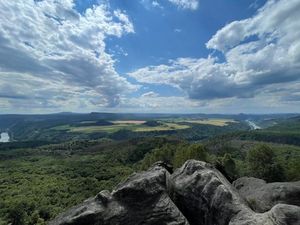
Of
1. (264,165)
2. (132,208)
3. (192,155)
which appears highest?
(132,208)

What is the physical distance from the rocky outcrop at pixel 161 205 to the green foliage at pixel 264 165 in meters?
72.7

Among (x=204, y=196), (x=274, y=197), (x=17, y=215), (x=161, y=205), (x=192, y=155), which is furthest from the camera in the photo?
(x=17, y=215)

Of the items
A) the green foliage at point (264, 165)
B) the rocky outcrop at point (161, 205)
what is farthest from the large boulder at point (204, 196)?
the green foliage at point (264, 165)

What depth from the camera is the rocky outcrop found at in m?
25.0

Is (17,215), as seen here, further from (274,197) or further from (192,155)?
(274,197)

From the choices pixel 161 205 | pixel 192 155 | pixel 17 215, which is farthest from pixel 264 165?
pixel 17 215

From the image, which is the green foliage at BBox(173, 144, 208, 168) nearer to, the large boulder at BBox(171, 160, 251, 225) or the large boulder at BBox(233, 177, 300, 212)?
the large boulder at BBox(233, 177, 300, 212)

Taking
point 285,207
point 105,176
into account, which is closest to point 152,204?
point 285,207

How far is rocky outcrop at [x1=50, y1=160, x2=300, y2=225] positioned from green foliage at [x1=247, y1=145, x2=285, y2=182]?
7269cm

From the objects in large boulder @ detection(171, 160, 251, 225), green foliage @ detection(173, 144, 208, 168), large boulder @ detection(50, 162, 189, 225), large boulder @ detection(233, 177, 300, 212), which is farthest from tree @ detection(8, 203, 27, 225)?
large boulder @ detection(233, 177, 300, 212)

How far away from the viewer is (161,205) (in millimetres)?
26844

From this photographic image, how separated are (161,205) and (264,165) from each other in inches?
3146

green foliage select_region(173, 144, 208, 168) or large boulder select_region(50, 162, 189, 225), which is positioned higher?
large boulder select_region(50, 162, 189, 225)

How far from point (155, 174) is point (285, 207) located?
12.5m
